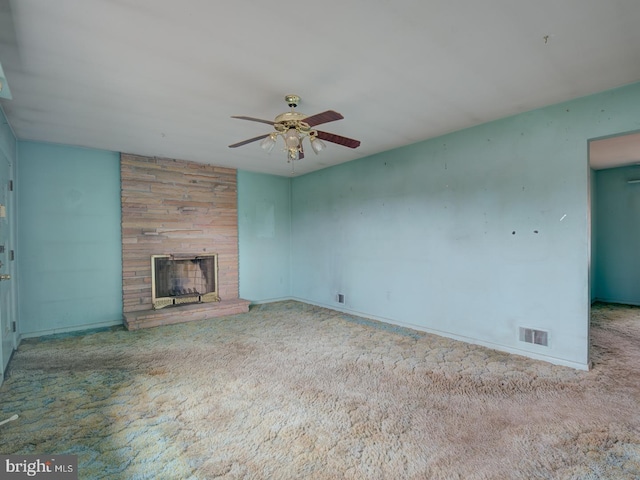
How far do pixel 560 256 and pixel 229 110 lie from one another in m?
3.61

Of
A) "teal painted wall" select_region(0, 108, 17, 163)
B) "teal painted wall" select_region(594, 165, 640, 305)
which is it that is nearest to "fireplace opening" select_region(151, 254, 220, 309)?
"teal painted wall" select_region(0, 108, 17, 163)

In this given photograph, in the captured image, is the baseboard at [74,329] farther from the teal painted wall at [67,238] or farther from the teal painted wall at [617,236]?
the teal painted wall at [617,236]

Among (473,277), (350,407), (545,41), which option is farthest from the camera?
(473,277)

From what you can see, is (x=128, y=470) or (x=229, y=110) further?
(x=229, y=110)

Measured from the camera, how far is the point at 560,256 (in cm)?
321

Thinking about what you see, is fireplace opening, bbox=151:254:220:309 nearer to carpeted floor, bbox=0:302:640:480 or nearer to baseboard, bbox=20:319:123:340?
baseboard, bbox=20:319:123:340

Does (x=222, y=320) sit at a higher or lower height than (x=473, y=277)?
lower

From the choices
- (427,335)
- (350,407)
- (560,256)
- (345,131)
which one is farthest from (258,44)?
(427,335)

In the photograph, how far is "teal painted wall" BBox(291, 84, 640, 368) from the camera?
312 centimetres

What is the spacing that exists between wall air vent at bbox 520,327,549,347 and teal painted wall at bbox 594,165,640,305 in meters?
4.19

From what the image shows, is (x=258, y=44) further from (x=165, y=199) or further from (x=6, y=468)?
(x=165, y=199)

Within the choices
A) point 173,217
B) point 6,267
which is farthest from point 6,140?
point 173,217

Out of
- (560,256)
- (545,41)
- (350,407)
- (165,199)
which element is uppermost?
(545,41)

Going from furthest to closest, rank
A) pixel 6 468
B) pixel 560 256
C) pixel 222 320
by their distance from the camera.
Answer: pixel 222 320 < pixel 560 256 < pixel 6 468
